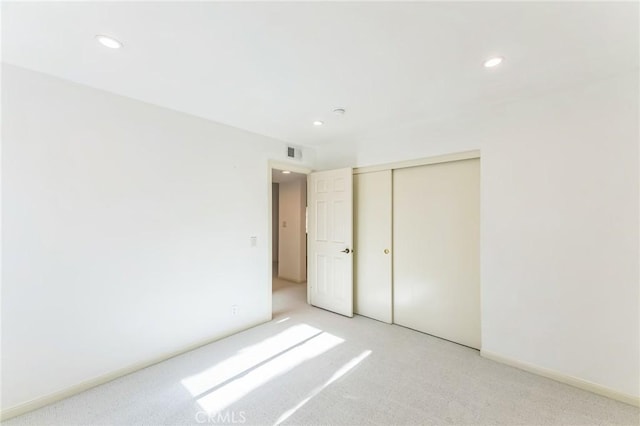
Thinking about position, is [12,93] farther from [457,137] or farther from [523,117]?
[523,117]

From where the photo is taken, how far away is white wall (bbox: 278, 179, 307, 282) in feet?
18.5

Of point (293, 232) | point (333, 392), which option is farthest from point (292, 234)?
point (333, 392)

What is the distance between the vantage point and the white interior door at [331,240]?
3592mm

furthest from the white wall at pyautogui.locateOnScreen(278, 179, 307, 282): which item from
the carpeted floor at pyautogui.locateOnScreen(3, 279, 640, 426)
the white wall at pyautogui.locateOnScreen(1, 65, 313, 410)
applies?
the carpeted floor at pyautogui.locateOnScreen(3, 279, 640, 426)

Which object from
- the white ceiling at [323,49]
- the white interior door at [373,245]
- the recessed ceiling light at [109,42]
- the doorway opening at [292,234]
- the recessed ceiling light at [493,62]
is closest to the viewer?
the white ceiling at [323,49]

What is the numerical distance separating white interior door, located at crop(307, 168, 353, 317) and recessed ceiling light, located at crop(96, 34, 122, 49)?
8.48ft

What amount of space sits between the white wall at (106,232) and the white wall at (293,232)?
8.26 ft

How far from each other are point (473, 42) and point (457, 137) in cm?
130

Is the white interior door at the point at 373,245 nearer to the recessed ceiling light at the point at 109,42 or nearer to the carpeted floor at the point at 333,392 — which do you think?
the carpeted floor at the point at 333,392

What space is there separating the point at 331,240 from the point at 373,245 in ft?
2.01

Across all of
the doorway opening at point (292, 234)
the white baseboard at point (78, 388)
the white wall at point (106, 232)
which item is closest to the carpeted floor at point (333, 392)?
the white baseboard at point (78, 388)

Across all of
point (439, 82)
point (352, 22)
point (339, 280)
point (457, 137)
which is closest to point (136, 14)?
point (352, 22)

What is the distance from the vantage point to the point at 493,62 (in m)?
1.83

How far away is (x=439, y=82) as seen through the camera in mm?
2113
